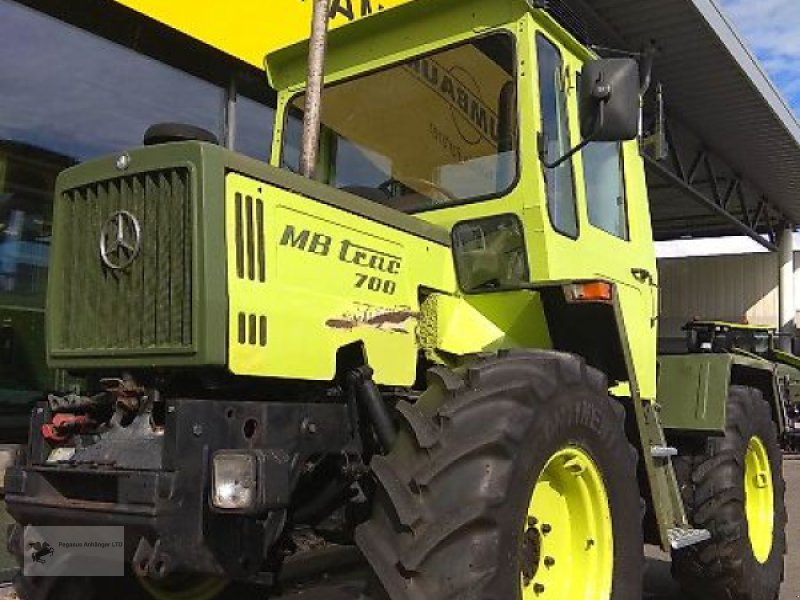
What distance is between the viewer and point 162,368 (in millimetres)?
2992

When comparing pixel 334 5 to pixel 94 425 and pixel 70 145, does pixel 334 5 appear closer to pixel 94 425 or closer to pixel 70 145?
pixel 70 145

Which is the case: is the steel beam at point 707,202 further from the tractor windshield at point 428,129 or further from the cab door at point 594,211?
the tractor windshield at point 428,129

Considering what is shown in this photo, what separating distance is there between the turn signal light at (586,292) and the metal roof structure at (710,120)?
2.35 metres

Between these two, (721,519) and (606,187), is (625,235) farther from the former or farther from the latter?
(721,519)

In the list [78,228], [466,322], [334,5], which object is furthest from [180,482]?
[334,5]

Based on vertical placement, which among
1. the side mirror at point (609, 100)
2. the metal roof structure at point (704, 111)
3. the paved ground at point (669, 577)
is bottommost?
the paved ground at point (669, 577)

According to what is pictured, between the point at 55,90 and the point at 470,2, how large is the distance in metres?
3.22

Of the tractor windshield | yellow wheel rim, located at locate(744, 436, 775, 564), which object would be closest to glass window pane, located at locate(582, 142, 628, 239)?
the tractor windshield

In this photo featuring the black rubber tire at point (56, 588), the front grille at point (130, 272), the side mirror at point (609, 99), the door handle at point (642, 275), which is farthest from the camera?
the door handle at point (642, 275)

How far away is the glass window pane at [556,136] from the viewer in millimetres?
3863

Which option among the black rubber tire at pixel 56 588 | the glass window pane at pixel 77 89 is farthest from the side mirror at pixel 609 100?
the glass window pane at pixel 77 89

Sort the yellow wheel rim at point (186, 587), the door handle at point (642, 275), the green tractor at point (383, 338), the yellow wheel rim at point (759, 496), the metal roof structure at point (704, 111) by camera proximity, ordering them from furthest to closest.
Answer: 1. the metal roof structure at point (704, 111)
2. the yellow wheel rim at point (759, 496)
3. the door handle at point (642, 275)
4. the yellow wheel rim at point (186, 587)
5. the green tractor at point (383, 338)

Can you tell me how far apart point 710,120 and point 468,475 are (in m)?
12.2

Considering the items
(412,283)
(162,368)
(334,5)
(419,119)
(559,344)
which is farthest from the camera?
(334,5)
